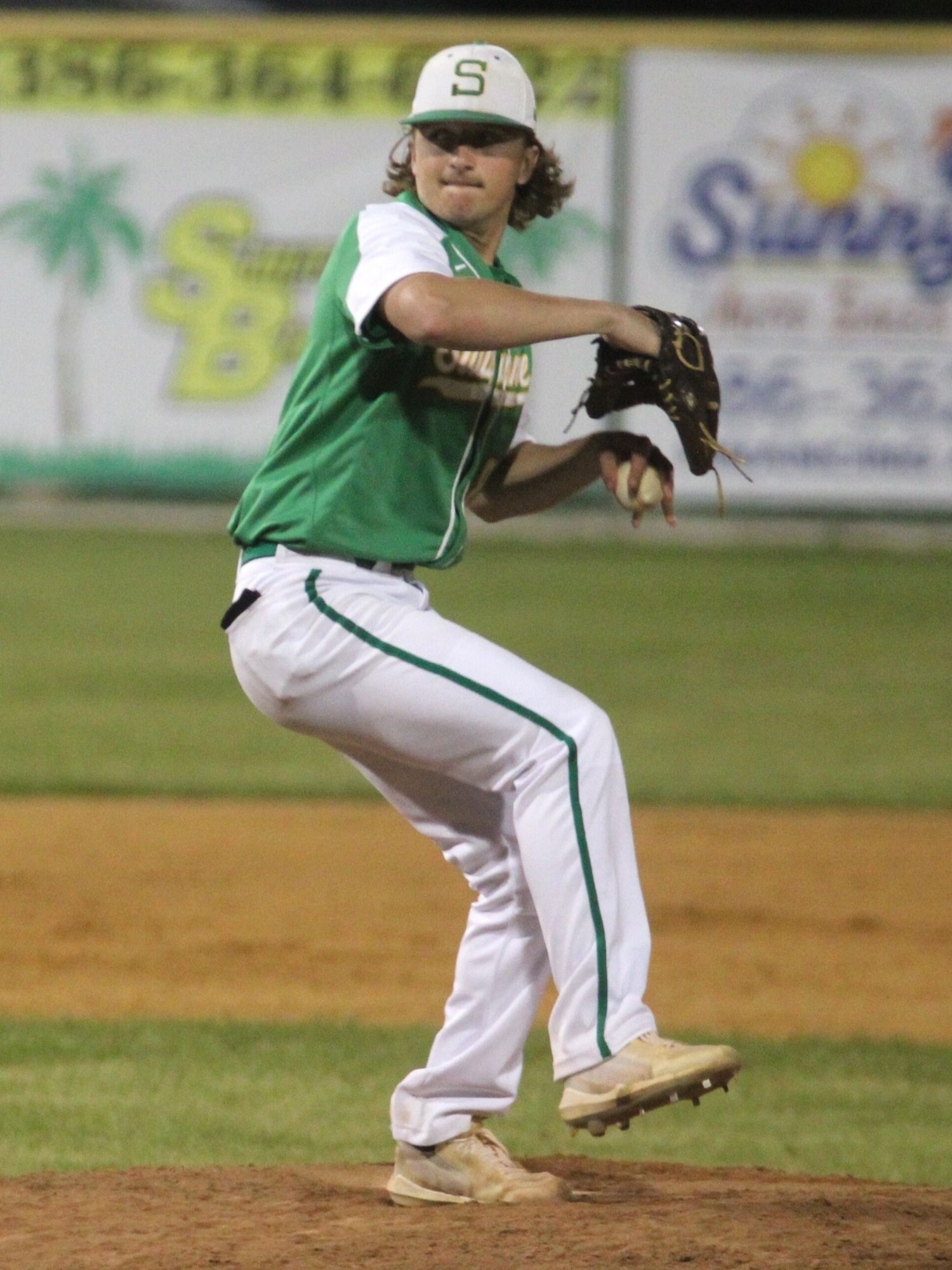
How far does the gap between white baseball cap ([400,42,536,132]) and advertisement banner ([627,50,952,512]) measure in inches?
523

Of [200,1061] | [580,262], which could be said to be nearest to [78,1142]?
[200,1061]

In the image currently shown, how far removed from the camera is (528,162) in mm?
3879

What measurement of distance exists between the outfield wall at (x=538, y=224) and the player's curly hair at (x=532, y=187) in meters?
12.4

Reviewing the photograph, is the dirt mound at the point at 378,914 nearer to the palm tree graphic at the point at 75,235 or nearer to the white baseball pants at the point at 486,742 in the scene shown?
the white baseball pants at the point at 486,742

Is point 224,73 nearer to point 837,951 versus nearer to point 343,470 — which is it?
point 837,951

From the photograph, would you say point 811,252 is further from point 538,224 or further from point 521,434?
point 521,434

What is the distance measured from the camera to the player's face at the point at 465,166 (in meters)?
3.72

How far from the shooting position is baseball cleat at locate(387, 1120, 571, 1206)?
3.88m

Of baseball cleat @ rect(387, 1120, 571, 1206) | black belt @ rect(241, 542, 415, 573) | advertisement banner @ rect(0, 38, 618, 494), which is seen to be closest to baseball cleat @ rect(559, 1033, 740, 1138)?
baseball cleat @ rect(387, 1120, 571, 1206)

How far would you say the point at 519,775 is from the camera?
3.55 meters

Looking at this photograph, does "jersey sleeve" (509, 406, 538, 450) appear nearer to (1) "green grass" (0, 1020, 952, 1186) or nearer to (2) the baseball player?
(2) the baseball player

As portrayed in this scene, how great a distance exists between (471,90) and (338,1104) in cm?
270

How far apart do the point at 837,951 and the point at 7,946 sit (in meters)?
2.77

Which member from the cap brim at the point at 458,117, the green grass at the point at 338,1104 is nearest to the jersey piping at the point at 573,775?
the cap brim at the point at 458,117
